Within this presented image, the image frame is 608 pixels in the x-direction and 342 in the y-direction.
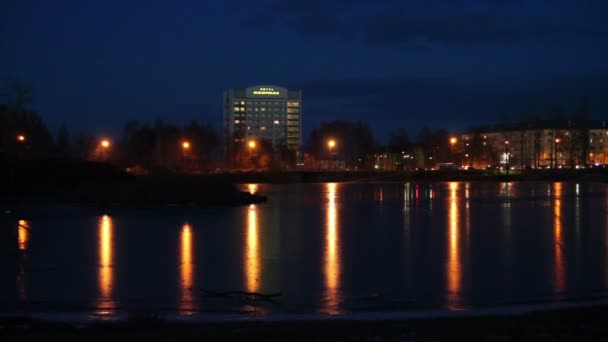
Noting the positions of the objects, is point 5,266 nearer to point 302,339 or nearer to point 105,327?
point 105,327

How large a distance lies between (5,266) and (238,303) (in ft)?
22.7

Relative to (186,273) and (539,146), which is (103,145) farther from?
(186,273)

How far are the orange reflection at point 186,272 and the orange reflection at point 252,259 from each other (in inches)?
46.2

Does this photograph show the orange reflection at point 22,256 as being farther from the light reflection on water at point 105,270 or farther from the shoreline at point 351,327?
the shoreline at point 351,327

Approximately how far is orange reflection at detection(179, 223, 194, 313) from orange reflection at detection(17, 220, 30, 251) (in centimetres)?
448

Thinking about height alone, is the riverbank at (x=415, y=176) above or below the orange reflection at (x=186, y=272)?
above

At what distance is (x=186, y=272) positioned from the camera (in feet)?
46.1

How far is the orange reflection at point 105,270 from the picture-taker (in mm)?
11177

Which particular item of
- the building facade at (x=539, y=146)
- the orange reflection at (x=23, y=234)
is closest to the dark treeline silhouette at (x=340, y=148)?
the building facade at (x=539, y=146)

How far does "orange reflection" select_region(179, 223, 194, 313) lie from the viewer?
11.1 meters

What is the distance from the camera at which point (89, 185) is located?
128 feet

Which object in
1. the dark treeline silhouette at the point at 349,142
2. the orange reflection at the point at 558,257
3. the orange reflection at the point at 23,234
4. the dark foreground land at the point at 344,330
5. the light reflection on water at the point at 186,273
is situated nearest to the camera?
the dark foreground land at the point at 344,330

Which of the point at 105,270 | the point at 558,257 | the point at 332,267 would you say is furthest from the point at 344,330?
→ the point at 558,257

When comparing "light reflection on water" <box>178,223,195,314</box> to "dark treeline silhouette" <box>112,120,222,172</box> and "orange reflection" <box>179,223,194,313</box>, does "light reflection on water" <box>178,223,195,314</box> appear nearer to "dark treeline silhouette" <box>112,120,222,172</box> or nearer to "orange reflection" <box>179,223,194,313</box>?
"orange reflection" <box>179,223,194,313</box>
